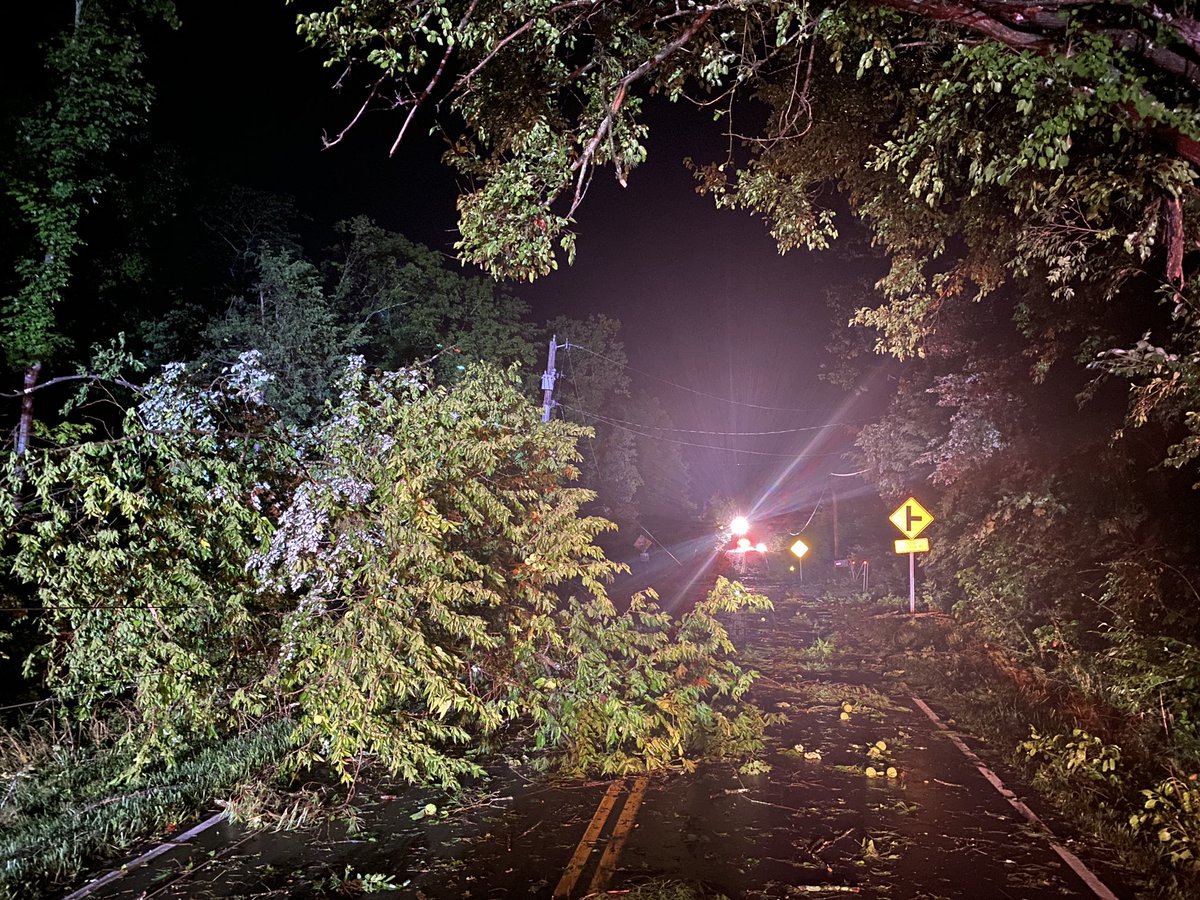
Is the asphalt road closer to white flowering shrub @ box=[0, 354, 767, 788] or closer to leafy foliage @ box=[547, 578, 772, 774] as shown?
leafy foliage @ box=[547, 578, 772, 774]

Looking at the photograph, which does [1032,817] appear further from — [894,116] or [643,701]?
[894,116]

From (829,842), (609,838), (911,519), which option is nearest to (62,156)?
(609,838)

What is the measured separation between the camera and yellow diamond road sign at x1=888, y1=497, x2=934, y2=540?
16641 mm

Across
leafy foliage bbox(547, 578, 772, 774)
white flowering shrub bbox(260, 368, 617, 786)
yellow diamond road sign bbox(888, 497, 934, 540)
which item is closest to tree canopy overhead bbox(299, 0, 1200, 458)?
white flowering shrub bbox(260, 368, 617, 786)

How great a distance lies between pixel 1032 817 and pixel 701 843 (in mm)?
2994

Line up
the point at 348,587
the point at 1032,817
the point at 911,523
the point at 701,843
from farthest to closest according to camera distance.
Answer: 1. the point at 911,523
2. the point at 348,587
3. the point at 1032,817
4. the point at 701,843

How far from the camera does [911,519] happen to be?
16.7m

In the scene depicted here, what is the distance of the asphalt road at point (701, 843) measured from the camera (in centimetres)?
538

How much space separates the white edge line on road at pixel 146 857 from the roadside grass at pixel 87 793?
9.3 inches

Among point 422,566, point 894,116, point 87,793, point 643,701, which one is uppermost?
point 894,116

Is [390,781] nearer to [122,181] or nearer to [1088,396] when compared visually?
[1088,396]

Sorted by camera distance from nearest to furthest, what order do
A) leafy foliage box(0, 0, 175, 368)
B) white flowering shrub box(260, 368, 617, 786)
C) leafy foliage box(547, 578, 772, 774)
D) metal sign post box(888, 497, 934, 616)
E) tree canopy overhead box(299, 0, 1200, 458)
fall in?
tree canopy overhead box(299, 0, 1200, 458)
white flowering shrub box(260, 368, 617, 786)
leafy foliage box(547, 578, 772, 774)
leafy foliage box(0, 0, 175, 368)
metal sign post box(888, 497, 934, 616)

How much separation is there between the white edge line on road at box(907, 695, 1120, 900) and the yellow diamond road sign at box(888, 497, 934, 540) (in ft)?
22.1

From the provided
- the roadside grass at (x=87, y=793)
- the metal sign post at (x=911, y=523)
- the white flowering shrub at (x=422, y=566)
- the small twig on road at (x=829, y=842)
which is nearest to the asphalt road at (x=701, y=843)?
the small twig on road at (x=829, y=842)
